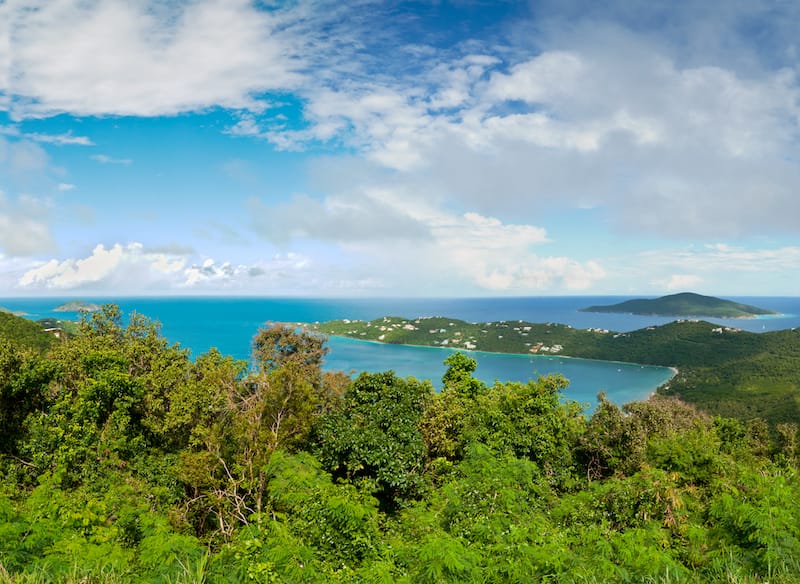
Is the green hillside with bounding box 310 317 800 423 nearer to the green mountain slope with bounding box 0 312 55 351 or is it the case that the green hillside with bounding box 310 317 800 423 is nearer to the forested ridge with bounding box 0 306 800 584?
the forested ridge with bounding box 0 306 800 584

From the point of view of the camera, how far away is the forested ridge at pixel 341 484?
5273 millimetres

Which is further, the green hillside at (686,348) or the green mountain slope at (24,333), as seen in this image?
the green hillside at (686,348)

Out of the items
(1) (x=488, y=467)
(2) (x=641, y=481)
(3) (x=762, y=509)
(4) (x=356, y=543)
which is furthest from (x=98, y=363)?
(3) (x=762, y=509)

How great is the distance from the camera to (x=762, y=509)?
229 inches

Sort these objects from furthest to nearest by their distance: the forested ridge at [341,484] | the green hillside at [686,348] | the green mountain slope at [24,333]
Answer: the green hillside at [686,348] < the green mountain slope at [24,333] < the forested ridge at [341,484]

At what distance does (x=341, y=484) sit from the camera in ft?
35.3

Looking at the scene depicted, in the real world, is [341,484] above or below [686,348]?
above

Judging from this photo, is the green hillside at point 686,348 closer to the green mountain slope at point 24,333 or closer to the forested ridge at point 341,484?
the forested ridge at point 341,484

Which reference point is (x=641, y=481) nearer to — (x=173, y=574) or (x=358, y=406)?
Answer: (x=358, y=406)

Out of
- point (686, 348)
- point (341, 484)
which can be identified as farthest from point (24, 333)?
point (686, 348)

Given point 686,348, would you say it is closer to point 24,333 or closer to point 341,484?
point 341,484

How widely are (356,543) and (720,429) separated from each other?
62.7 feet

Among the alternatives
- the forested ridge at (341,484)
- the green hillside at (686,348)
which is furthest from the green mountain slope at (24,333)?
the green hillside at (686,348)

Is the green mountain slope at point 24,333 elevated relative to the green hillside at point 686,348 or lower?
elevated
